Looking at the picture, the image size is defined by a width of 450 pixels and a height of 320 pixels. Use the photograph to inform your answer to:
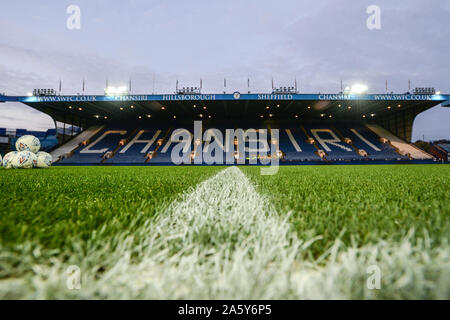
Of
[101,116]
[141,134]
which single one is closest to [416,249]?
[141,134]

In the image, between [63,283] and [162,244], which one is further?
[162,244]

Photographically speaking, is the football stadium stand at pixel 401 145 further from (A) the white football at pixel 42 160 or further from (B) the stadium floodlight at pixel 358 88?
(A) the white football at pixel 42 160

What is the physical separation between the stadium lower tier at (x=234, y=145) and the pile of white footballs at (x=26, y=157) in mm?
8456

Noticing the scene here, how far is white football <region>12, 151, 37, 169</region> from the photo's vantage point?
7145 mm

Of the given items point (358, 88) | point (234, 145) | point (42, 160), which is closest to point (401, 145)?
point (358, 88)

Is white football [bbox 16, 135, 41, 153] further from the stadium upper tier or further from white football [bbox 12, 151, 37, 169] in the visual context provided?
the stadium upper tier

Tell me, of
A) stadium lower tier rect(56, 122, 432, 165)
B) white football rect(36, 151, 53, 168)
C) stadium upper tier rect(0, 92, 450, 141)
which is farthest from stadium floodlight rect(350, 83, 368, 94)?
white football rect(36, 151, 53, 168)

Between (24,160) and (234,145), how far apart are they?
47.8 ft

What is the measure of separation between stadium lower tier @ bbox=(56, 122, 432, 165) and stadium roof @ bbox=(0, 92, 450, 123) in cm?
135

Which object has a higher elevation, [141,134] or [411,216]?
[141,134]

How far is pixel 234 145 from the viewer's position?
64.5 ft

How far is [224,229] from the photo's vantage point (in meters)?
0.84
